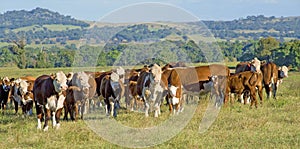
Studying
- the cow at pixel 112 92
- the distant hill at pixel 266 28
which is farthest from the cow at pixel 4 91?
the distant hill at pixel 266 28

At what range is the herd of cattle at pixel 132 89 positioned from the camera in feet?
43.7

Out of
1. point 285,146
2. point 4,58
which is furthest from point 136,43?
point 4,58

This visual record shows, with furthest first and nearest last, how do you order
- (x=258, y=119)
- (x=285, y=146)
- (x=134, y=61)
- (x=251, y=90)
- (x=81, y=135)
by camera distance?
(x=134, y=61) < (x=251, y=90) < (x=258, y=119) < (x=81, y=135) < (x=285, y=146)

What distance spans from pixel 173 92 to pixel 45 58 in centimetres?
6318

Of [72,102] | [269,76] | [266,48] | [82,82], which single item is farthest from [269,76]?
[266,48]

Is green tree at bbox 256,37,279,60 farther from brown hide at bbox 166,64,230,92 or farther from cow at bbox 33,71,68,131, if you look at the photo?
cow at bbox 33,71,68,131

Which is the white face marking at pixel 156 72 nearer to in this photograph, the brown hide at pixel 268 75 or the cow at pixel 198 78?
the cow at pixel 198 78

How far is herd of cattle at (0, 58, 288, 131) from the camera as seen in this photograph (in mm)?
13328

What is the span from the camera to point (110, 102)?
1647 centimetres

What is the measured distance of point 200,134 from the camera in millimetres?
11695

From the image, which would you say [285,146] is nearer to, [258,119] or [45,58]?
[258,119]

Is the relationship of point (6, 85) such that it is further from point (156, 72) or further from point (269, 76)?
point (269, 76)

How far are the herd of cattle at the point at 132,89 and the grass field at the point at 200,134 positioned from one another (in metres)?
0.54

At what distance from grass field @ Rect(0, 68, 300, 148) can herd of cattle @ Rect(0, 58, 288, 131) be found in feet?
1.79
